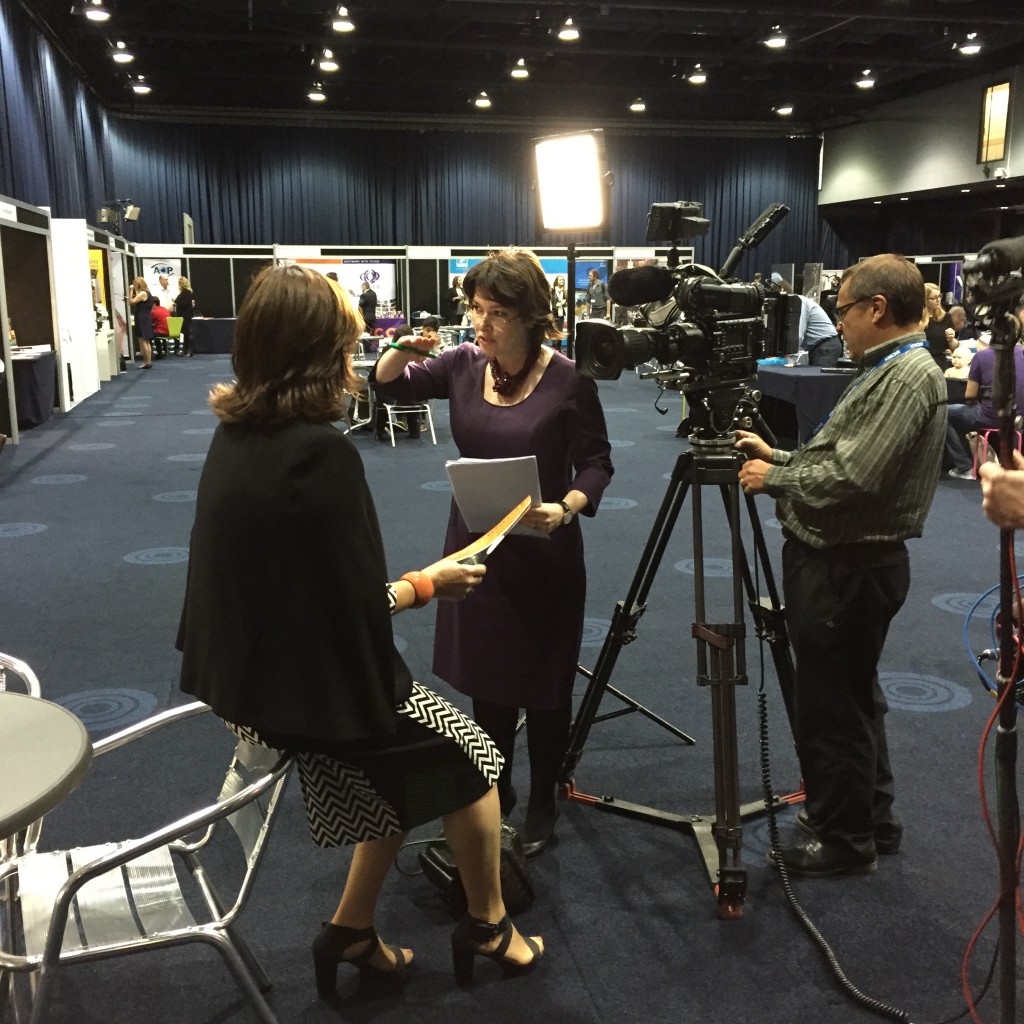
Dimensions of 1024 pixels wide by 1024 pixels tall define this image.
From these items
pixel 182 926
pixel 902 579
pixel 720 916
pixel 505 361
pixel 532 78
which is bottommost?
pixel 720 916

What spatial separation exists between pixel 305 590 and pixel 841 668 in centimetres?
124

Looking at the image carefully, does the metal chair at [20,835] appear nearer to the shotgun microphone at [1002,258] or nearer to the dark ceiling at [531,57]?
the shotgun microphone at [1002,258]

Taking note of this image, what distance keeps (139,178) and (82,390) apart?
9897 mm

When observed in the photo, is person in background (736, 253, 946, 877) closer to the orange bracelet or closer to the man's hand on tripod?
the man's hand on tripod

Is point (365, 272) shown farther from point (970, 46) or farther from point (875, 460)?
point (875, 460)

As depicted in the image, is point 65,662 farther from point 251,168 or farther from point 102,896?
point 251,168

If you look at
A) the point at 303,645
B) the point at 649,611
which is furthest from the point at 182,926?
the point at 649,611

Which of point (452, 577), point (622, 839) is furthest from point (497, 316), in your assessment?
point (622, 839)

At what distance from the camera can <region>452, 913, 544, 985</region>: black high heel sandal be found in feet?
5.88

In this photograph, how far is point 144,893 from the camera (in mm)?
1608

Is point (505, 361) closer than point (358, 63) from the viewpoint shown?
Yes

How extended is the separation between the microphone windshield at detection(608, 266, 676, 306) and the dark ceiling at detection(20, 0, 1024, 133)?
10.8 meters

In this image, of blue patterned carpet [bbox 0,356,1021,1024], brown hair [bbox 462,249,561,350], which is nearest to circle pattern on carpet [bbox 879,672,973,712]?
blue patterned carpet [bbox 0,356,1021,1024]

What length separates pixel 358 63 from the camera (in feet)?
51.9
